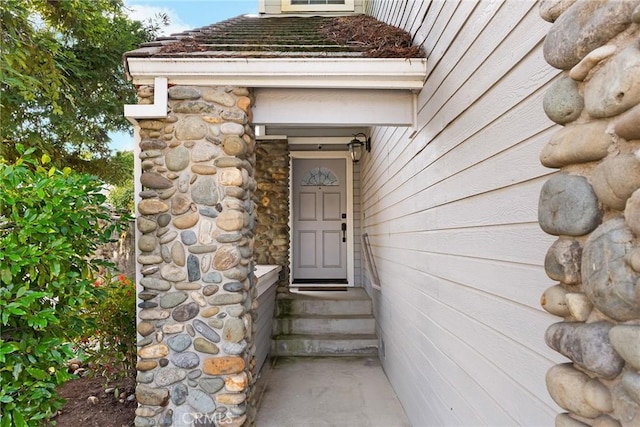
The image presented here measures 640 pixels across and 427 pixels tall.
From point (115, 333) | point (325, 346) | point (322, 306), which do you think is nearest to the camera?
point (115, 333)

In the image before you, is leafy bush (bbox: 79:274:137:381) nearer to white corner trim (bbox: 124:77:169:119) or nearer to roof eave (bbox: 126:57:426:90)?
white corner trim (bbox: 124:77:169:119)

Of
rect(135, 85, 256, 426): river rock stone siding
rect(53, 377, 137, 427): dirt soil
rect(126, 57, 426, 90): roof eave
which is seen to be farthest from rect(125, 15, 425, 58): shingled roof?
rect(53, 377, 137, 427): dirt soil

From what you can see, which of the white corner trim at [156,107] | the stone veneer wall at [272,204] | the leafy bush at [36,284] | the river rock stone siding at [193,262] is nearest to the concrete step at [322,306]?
the stone veneer wall at [272,204]

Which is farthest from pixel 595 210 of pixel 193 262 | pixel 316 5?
pixel 316 5

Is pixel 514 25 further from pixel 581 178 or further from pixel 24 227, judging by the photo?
pixel 24 227

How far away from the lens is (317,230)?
644 centimetres

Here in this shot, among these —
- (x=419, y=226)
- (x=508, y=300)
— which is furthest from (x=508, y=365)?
(x=419, y=226)

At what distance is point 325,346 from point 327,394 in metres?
1.03

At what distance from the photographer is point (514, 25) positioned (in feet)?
4.24

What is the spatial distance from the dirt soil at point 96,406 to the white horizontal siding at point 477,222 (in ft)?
6.99

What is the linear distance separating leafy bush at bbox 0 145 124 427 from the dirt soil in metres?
0.66

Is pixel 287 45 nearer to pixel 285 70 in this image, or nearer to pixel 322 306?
pixel 285 70

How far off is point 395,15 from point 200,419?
12.1 feet

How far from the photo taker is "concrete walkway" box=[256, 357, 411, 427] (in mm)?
3070
